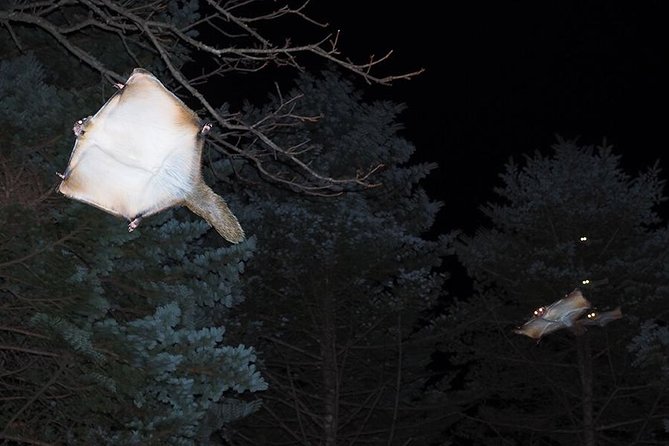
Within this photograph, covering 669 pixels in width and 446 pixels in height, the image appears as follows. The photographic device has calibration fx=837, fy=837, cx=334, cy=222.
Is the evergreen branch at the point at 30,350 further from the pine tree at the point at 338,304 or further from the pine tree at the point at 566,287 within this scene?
the pine tree at the point at 566,287

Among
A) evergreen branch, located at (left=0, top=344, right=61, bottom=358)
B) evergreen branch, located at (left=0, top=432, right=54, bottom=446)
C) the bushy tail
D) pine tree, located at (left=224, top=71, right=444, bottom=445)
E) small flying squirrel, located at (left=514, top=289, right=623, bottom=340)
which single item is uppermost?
the bushy tail

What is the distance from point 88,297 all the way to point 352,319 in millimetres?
9497

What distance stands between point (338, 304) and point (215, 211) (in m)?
12.3

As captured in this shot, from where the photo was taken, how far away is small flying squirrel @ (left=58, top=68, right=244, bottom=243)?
304 cm

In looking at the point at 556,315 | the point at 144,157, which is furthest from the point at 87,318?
the point at 556,315

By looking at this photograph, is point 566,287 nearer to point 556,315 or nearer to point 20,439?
point 556,315

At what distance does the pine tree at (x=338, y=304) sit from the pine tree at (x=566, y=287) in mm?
1516

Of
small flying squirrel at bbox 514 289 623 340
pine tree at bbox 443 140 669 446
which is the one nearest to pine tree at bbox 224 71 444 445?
pine tree at bbox 443 140 669 446

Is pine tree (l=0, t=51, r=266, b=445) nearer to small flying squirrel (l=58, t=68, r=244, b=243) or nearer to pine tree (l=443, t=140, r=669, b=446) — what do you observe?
small flying squirrel (l=58, t=68, r=244, b=243)

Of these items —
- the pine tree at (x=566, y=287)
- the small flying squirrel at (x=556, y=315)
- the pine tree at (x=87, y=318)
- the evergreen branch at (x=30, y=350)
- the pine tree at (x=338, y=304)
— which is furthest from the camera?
the pine tree at (x=566, y=287)

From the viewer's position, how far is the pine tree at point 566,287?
16547mm

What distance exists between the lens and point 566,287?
16.6 m

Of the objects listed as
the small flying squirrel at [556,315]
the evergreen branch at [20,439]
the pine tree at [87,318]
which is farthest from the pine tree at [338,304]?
the evergreen branch at [20,439]

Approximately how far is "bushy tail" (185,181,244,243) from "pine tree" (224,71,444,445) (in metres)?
11.3
